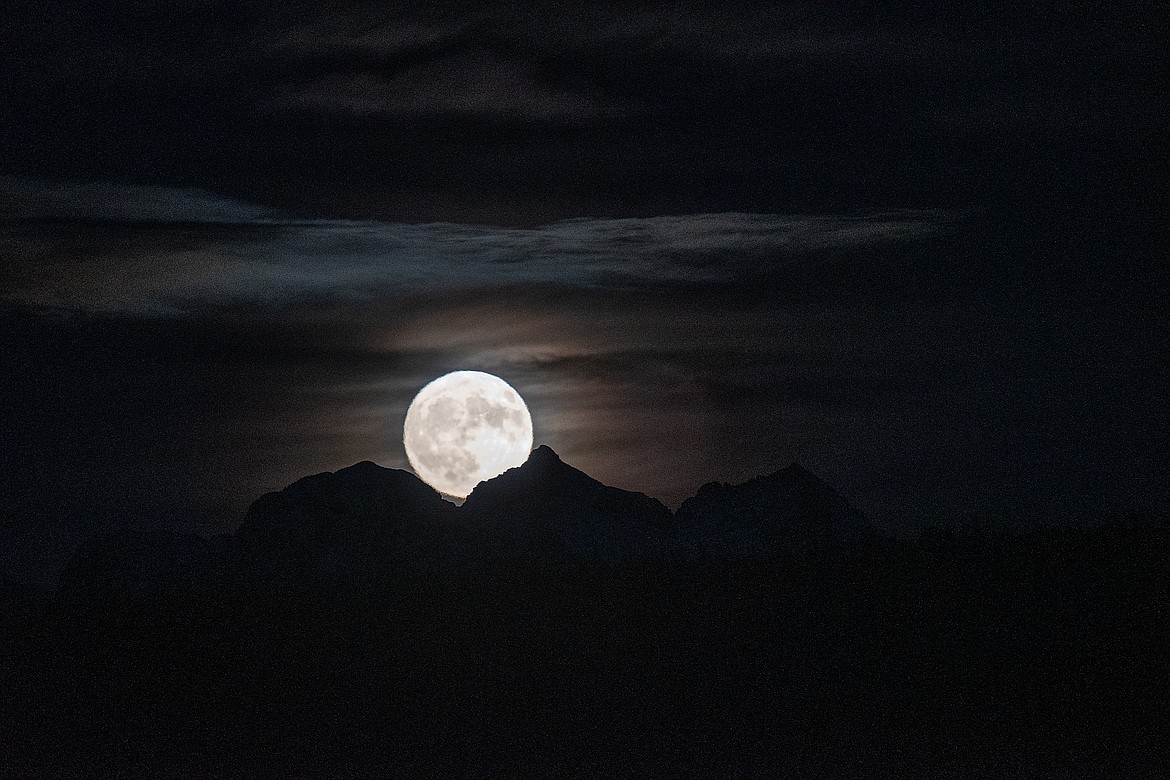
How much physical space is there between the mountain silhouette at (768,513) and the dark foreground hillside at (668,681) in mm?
99717

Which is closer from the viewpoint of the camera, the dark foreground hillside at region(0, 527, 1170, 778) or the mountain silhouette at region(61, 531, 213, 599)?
the dark foreground hillside at region(0, 527, 1170, 778)

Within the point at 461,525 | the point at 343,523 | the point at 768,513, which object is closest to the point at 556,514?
the point at 461,525

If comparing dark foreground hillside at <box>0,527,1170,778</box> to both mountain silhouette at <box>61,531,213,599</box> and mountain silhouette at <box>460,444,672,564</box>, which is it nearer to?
mountain silhouette at <box>460,444,672,564</box>

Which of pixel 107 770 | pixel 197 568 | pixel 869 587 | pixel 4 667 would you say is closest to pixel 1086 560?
pixel 869 587

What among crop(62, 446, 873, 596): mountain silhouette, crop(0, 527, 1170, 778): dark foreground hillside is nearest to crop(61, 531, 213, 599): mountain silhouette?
crop(62, 446, 873, 596): mountain silhouette

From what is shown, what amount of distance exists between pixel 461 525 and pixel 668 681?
118 metres

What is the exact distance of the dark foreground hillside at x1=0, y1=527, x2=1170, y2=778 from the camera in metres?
34.3

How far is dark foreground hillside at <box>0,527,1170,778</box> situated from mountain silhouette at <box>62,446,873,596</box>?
84996mm

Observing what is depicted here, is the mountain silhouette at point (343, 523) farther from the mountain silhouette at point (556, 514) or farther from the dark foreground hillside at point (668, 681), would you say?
the dark foreground hillside at point (668, 681)

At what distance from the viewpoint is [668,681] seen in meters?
38.9

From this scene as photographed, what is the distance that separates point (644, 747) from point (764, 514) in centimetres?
13365

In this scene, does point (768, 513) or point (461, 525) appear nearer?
point (461, 525)

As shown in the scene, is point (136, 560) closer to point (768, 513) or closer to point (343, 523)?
point (343, 523)

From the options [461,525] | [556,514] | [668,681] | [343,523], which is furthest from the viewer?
[343,523]
